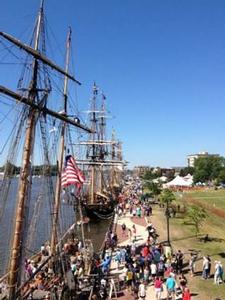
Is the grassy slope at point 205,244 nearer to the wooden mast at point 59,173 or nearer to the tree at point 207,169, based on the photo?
the wooden mast at point 59,173

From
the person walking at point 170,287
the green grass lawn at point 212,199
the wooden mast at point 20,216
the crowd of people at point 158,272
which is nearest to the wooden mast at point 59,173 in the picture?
the crowd of people at point 158,272

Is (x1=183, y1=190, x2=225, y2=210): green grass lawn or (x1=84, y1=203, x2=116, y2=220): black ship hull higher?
(x1=183, y1=190, x2=225, y2=210): green grass lawn

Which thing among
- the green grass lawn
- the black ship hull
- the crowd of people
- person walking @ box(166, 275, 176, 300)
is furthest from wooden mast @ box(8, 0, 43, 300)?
the green grass lawn

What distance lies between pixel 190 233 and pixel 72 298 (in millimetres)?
22839

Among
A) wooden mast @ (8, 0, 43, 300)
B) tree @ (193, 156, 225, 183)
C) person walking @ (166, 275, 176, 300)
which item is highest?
tree @ (193, 156, 225, 183)

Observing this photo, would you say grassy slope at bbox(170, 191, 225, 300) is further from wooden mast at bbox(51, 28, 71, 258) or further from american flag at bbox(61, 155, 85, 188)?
american flag at bbox(61, 155, 85, 188)

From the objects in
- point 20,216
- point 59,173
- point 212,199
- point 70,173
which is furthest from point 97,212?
point 20,216

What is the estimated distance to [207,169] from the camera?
566 ft

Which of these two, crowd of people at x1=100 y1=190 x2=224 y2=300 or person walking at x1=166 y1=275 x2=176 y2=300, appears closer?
person walking at x1=166 y1=275 x2=176 y2=300

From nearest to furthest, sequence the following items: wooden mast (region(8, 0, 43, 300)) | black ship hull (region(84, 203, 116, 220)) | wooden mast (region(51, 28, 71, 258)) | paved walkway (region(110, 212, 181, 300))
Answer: wooden mast (region(8, 0, 43, 300)) → paved walkway (region(110, 212, 181, 300)) → wooden mast (region(51, 28, 71, 258)) → black ship hull (region(84, 203, 116, 220))

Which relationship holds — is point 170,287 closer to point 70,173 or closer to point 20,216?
point 20,216

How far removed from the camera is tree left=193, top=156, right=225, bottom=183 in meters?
168

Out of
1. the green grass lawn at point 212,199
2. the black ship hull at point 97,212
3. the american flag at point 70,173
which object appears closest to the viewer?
the american flag at point 70,173

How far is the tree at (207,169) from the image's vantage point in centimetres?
16825
